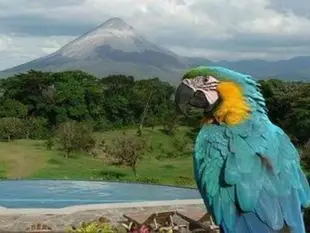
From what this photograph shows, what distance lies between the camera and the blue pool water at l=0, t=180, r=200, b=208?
39.0ft

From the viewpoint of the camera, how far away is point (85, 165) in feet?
59.2

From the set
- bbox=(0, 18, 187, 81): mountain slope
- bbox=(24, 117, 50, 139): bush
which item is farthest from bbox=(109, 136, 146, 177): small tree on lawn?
bbox=(0, 18, 187, 81): mountain slope

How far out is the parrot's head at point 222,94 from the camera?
2660mm

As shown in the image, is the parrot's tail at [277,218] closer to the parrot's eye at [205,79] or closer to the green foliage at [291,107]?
the parrot's eye at [205,79]

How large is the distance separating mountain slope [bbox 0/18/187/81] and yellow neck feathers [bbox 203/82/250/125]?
4380 inches

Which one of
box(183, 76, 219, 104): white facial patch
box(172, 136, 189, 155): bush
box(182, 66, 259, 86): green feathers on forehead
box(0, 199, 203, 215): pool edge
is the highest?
box(182, 66, 259, 86): green feathers on forehead

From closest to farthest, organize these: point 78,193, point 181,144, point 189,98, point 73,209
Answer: point 189,98 < point 73,209 < point 78,193 < point 181,144

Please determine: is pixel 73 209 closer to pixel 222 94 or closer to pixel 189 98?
pixel 189 98

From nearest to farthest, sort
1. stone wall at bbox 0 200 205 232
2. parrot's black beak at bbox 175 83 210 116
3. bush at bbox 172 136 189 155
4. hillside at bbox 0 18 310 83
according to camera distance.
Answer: parrot's black beak at bbox 175 83 210 116 < stone wall at bbox 0 200 205 232 < bush at bbox 172 136 189 155 < hillside at bbox 0 18 310 83

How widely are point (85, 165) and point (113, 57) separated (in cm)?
12952

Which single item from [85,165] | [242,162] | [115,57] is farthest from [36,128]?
[115,57]

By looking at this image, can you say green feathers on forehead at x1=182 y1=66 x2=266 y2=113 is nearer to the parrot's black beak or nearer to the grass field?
the parrot's black beak

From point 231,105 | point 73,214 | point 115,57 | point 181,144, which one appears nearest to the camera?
point 231,105

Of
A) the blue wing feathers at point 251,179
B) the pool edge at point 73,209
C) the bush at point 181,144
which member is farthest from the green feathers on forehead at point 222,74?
the bush at point 181,144
